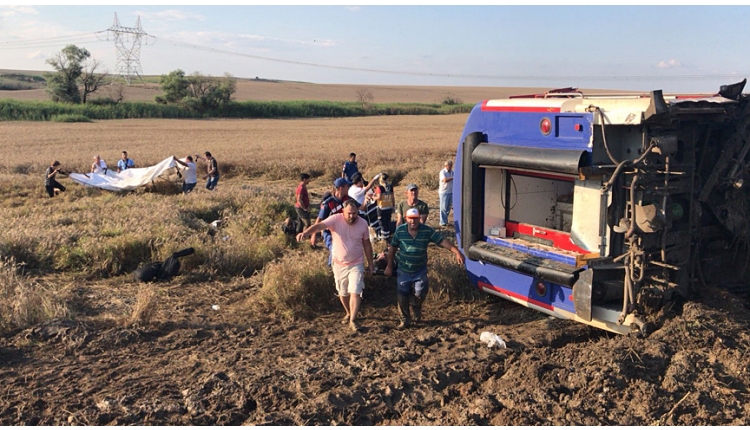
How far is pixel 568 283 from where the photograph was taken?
6.05 metres

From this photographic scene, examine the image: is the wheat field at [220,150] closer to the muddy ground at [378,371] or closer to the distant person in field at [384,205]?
the distant person in field at [384,205]

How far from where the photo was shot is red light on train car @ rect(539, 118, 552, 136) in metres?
6.26

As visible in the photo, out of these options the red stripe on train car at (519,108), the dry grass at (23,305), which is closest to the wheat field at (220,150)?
the red stripe on train car at (519,108)

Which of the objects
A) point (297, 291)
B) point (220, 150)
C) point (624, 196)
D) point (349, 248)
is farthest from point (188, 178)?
point (220, 150)

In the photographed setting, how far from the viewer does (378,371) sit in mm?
5523

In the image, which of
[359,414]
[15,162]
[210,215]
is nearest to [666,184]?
[359,414]

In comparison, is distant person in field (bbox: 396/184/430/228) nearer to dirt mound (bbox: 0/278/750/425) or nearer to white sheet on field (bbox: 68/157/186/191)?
dirt mound (bbox: 0/278/750/425)

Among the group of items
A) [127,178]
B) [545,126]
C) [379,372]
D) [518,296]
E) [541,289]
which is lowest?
[379,372]

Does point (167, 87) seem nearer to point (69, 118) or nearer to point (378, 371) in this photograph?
point (69, 118)

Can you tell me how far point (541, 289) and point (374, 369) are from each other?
7.03ft

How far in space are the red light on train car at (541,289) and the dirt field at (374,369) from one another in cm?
40

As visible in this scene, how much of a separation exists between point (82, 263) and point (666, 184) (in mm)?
7828

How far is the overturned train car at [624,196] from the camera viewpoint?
558 cm

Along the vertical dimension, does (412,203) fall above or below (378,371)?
above
